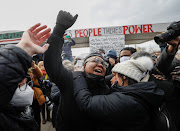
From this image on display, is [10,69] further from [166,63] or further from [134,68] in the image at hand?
[166,63]

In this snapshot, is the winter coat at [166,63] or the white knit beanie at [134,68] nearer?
the white knit beanie at [134,68]

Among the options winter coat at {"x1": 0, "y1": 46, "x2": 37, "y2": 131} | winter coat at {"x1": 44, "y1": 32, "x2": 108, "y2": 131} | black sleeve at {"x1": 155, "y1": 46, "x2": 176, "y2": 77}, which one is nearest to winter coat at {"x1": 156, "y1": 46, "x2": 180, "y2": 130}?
black sleeve at {"x1": 155, "y1": 46, "x2": 176, "y2": 77}

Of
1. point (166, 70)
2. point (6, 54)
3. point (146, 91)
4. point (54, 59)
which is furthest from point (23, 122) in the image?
point (166, 70)

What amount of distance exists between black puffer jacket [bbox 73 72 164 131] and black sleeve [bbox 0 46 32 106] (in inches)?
25.3

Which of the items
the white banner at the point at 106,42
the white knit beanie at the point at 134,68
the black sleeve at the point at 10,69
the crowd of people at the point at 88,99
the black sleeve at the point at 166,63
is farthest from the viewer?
the white banner at the point at 106,42

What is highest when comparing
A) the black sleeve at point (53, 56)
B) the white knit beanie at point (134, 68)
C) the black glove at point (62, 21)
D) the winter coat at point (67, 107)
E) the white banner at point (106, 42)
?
the white banner at point (106, 42)

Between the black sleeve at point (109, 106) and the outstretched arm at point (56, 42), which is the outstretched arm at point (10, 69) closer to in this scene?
the outstretched arm at point (56, 42)

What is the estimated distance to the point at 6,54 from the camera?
555 mm

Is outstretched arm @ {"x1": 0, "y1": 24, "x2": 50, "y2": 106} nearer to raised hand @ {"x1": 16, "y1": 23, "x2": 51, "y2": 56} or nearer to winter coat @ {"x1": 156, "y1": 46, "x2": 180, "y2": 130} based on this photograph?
raised hand @ {"x1": 16, "y1": 23, "x2": 51, "y2": 56}

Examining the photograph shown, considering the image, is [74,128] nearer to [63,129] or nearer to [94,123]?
[63,129]

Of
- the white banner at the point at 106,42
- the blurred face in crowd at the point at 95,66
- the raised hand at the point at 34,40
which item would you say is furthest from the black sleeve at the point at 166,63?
the white banner at the point at 106,42

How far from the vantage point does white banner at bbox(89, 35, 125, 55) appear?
6.83 meters

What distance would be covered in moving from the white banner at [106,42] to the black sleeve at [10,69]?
6.30 metres

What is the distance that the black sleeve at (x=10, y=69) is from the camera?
523mm
